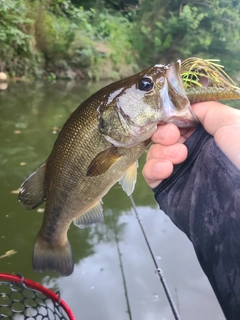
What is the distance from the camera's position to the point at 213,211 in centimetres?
154

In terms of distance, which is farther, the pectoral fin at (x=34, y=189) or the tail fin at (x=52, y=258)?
the tail fin at (x=52, y=258)

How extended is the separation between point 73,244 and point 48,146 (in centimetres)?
259

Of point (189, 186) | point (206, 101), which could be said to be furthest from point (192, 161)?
point (206, 101)

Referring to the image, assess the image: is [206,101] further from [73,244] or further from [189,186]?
[73,244]

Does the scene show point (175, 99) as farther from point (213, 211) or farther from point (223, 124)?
point (213, 211)

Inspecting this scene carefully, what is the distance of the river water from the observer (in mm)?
3088

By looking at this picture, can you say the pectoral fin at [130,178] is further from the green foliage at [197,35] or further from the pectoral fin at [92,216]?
the green foliage at [197,35]

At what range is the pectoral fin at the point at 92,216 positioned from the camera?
196 cm

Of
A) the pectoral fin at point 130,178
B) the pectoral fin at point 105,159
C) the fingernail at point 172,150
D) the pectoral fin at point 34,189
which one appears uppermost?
the fingernail at point 172,150

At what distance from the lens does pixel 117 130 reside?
168cm

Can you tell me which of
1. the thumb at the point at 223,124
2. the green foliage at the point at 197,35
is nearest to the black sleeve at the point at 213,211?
the thumb at the point at 223,124

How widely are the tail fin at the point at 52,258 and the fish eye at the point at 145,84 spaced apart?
931 millimetres

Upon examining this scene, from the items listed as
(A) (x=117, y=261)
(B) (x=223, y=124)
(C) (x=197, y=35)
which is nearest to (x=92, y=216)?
(B) (x=223, y=124)

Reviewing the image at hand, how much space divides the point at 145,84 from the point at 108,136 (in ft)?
0.83
